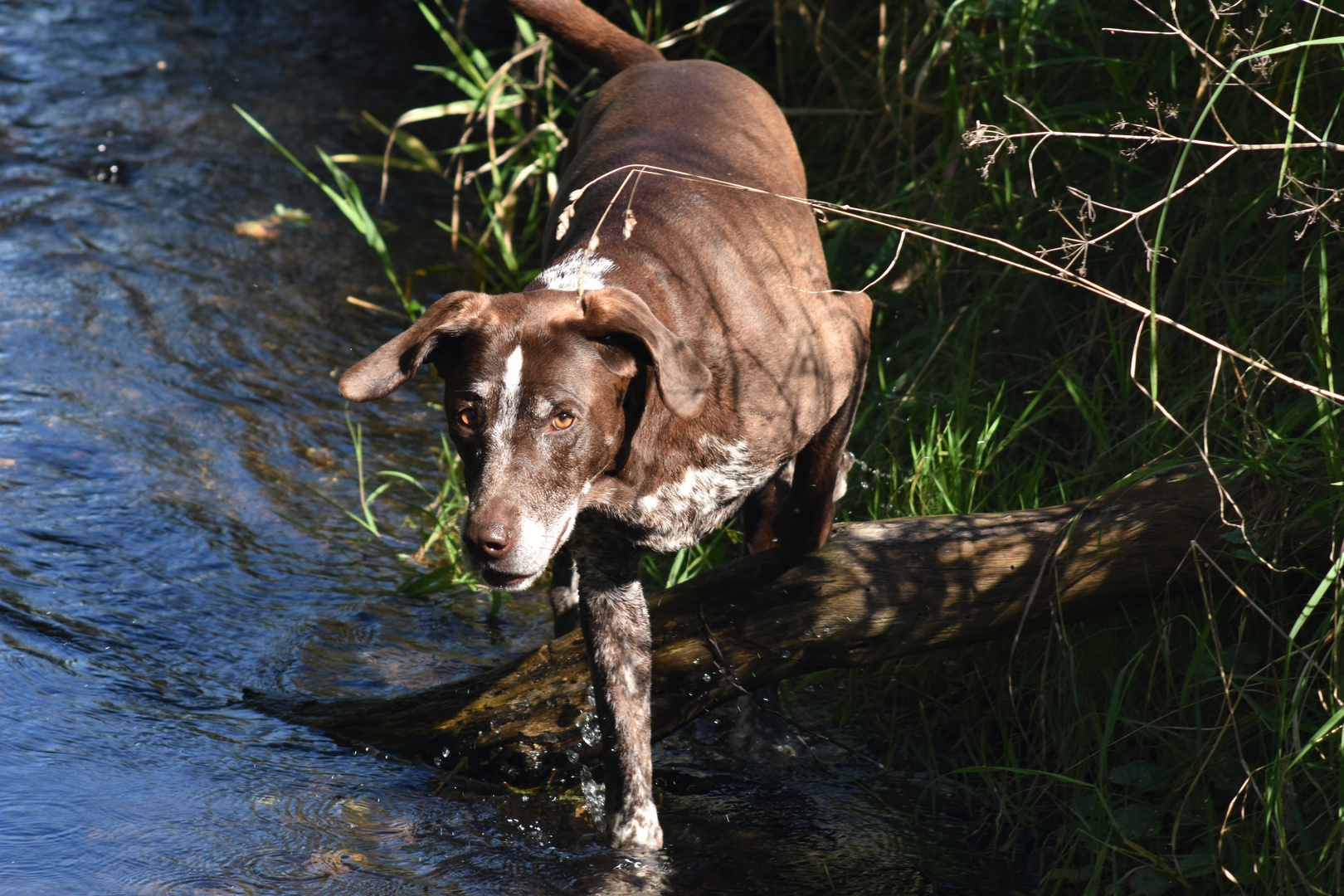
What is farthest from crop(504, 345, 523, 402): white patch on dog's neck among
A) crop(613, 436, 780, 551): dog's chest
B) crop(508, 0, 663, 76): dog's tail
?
crop(508, 0, 663, 76): dog's tail

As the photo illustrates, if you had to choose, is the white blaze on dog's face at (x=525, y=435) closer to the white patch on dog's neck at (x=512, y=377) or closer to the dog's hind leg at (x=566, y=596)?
the white patch on dog's neck at (x=512, y=377)

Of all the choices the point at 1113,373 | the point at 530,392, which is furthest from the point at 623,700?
the point at 1113,373

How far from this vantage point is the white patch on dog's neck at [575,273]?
3205mm

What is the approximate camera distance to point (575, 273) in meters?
3.27

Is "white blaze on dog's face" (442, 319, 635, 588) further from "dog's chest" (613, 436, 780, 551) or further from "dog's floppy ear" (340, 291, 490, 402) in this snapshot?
"dog's chest" (613, 436, 780, 551)

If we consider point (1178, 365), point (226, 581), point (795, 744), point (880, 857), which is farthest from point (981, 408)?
point (226, 581)

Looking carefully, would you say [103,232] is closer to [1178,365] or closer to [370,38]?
[370,38]

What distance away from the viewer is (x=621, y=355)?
3.03 meters

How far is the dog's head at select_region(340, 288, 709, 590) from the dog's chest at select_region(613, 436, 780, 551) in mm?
269

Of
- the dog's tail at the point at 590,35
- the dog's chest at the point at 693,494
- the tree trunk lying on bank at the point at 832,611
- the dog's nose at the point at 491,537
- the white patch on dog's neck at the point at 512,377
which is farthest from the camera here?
the dog's tail at the point at 590,35

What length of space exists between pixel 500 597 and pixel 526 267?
212 centimetres

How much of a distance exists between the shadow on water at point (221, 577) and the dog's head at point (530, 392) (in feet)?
3.03

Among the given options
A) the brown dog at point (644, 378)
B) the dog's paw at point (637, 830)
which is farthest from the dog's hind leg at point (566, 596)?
the dog's paw at point (637, 830)

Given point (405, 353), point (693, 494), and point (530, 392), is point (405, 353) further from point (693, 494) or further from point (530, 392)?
point (693, 494)
